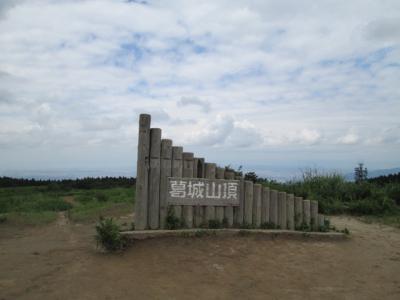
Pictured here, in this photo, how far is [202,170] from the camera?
7.86m

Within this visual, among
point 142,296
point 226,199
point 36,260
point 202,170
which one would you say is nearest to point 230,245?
point 226,199

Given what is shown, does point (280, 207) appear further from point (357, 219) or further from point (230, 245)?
point (357, 219)

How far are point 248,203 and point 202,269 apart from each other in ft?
7.86

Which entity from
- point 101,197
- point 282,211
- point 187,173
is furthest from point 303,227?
point 101,197

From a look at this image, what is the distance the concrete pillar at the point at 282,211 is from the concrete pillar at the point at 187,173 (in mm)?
1862

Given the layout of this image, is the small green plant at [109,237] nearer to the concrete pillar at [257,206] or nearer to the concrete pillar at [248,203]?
the concrete pillar at [248,203]

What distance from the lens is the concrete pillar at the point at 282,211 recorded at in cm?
821

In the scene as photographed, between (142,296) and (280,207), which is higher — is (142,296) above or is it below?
below

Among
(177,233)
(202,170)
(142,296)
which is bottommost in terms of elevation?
(142,296)

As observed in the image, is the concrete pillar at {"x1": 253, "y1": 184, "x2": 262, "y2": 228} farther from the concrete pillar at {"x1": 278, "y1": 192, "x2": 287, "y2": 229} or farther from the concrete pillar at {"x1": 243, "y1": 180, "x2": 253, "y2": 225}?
the concrete pillar at {"x1": 278, "y1": 192, "x2": 287, "y2": 229}

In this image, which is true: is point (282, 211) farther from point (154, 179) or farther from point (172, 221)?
point (154, 179)

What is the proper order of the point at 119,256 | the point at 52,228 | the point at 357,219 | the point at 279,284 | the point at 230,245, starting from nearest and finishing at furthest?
the point at 279,284, the point at 119,256, the point at 230,245, the point at 52,228, the point at 357,219

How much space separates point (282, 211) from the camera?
8234 millimetres

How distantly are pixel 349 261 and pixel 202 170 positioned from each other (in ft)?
9.82
